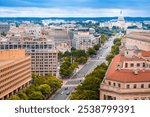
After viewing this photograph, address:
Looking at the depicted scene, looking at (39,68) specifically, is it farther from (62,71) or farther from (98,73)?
(98,73)

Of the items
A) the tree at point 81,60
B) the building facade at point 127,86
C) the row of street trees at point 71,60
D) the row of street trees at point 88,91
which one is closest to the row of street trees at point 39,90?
the row of street trees at point 88,91

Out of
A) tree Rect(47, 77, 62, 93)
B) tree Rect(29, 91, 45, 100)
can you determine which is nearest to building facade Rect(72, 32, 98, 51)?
tree Rect(47, 77, 62, 93)

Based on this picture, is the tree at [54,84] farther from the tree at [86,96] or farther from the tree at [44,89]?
the tree at [86,96]

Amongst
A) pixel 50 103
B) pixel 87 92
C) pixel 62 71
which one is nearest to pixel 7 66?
pixel 87 92

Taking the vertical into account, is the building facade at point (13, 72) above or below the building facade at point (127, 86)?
below

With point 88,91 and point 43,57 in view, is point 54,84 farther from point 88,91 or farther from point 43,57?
point 88,91

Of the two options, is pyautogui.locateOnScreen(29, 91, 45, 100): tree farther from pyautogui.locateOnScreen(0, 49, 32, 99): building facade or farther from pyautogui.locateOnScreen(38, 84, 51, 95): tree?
pyautogui.locateOnScreen(0, 49, 32, 99): building facade

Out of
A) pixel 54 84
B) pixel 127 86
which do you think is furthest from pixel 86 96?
pixel 54 84
